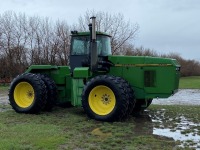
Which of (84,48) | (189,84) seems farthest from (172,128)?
(189,84)

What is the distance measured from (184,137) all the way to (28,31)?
30681 millimetres

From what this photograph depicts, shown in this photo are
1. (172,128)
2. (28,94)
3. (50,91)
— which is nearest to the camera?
(172,128)

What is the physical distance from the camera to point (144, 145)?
6559mm

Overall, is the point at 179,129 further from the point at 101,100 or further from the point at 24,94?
the point at 24,94

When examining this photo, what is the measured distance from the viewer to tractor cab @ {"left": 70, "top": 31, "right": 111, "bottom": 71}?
10352 mm

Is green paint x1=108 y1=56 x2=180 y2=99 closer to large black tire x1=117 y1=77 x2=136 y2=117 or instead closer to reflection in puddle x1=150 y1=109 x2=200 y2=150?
large black tire x1=117 y1=77 x2=136 y2=117

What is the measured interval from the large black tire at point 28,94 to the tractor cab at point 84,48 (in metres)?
1.22

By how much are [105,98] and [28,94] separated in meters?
2.86

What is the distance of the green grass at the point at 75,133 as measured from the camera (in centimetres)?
645

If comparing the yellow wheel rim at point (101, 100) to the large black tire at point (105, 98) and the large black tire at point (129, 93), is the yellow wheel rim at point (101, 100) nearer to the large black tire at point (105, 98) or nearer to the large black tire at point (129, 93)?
the large black tire at point (105, 98)

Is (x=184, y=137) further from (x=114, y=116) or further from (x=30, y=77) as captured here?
(x=30, y=77)

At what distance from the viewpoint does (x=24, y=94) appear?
36.2 feet

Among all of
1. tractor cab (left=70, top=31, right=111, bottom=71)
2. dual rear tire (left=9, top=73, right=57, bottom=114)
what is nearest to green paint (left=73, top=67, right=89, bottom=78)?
tractor cab (left=70, top=31, right=111, bottom=71)

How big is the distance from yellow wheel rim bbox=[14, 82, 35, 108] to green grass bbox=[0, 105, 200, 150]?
0.60 metres
